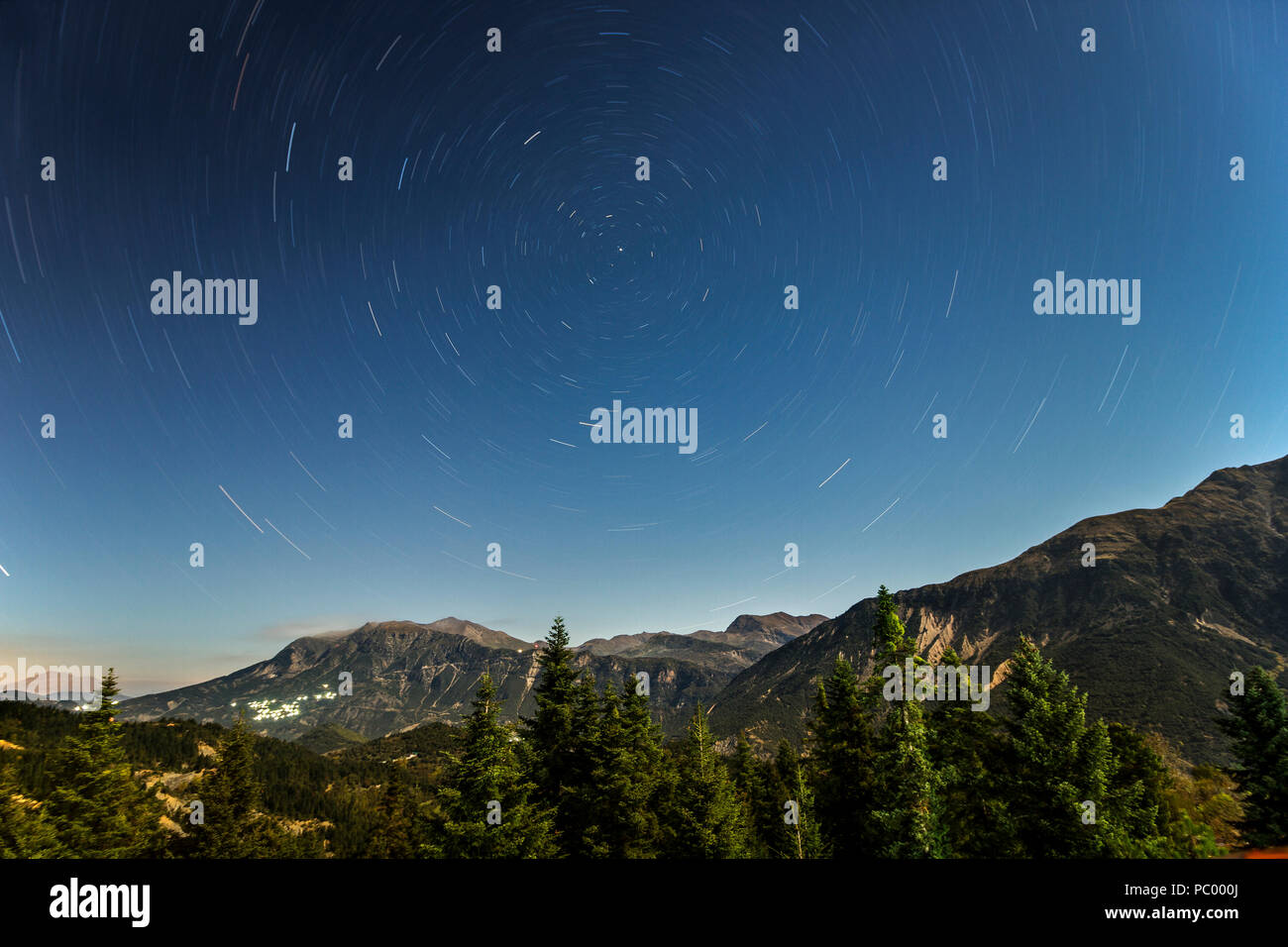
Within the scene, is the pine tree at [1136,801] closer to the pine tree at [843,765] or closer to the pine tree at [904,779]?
the pine tree at [904,779]

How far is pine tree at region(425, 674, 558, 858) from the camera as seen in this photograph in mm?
23375

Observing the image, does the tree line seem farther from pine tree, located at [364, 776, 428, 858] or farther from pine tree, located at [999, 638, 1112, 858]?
pine tree, located at [364, 776, 428, 858]

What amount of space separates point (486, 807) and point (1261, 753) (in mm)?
46206

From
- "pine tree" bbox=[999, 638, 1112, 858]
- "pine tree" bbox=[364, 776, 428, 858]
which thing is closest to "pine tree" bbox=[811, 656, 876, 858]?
"pine tree" bbox=[999, 638, 1112, 858]

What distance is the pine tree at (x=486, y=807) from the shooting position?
76.7 ft

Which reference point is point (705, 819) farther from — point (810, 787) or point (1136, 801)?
point (1136, 801)

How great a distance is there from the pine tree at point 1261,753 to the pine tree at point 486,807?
4004cm

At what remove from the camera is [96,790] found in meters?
38.3

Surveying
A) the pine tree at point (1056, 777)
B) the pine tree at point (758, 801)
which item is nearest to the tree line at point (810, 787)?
the pine tree at point (1056, 777)

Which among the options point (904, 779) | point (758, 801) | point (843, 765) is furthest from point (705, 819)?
point (758, 801)
